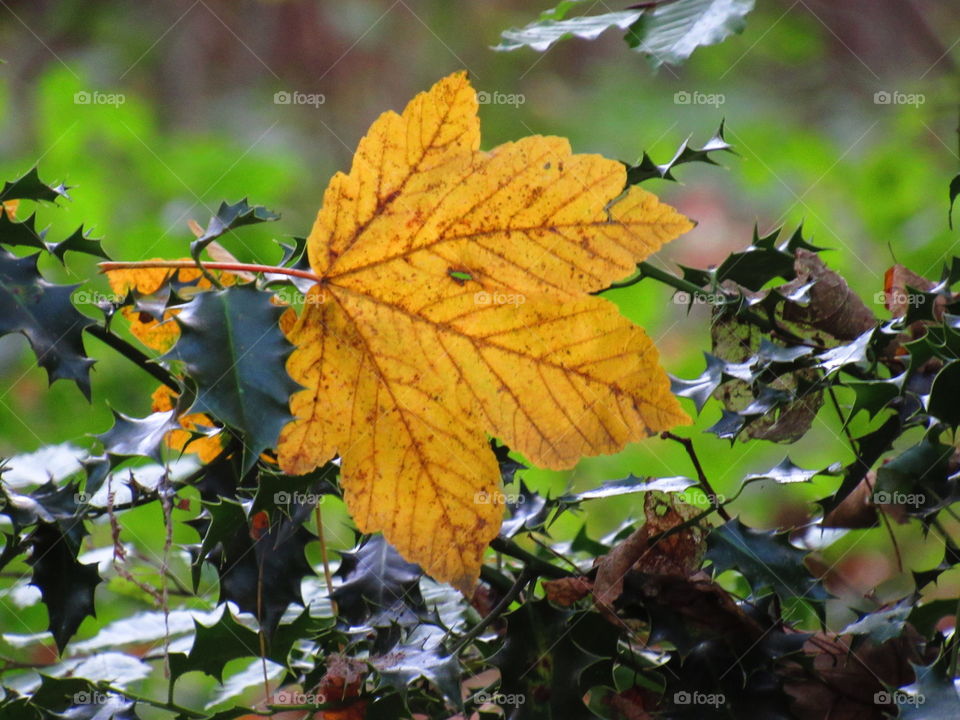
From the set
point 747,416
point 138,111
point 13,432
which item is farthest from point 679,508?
point 138,111

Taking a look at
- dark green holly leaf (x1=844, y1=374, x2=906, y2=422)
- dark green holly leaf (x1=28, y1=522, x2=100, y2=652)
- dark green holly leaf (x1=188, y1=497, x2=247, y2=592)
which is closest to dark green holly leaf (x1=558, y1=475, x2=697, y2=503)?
dark green holly leaf (x1=844, y1=374, x2=906, y2=422)

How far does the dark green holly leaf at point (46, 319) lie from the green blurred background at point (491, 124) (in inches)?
16.4

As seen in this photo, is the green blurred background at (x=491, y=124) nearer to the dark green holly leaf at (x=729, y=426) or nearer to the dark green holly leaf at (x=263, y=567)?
the dark green holly leaf at (x=729, y=426)

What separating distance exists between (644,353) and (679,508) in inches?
5.5

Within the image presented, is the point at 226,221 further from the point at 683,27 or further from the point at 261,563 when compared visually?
the point at 683,27

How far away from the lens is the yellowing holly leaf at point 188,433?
0.58 meters

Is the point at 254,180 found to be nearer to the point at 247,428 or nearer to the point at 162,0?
the point at 247,428

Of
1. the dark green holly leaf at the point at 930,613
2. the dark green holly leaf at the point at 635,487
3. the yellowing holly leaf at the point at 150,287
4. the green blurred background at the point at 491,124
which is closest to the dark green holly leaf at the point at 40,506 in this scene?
the yellowing holly leaf at the point at 150,287

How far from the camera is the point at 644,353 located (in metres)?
0.51

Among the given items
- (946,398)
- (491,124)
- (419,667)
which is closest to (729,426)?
(946,398)

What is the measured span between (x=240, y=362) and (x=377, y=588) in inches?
8.8

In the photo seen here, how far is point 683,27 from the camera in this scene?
0.68 m

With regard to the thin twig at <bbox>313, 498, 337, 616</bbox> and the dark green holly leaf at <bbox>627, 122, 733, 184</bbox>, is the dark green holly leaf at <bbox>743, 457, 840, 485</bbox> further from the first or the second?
the thin twig at <bbox>313, 498, 337, 616</bbox>

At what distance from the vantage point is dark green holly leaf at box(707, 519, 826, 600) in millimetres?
582
